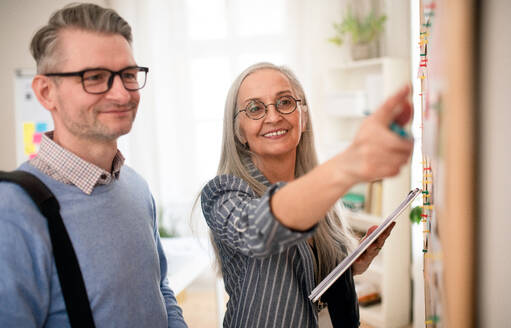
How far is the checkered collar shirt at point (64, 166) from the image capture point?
1014 mm

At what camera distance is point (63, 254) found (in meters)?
0.93

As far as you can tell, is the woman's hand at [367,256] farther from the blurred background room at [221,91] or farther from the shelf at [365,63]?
the shelf at [365,63]

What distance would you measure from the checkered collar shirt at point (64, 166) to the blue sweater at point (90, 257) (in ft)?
0.06

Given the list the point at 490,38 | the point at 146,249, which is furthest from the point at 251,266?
the point at 490,38

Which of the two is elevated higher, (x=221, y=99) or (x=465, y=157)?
(x=221, y=99)

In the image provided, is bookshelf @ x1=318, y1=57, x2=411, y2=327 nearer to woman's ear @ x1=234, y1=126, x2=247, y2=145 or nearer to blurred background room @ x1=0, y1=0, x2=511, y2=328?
blurred background room @ x1=0, y1=0, x2=511, y2=328

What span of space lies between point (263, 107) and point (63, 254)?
65 cm

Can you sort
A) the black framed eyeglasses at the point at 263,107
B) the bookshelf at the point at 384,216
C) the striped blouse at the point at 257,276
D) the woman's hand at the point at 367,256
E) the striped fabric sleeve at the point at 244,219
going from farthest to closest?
the bookshelf at the point at 384,216 → the woman's hand at the point at 367,256 → the black framed eyeglasses at the point at 263,107 → the striped blouse at the point at 257,276 → the striped fabric sleeve at the point at 244,219

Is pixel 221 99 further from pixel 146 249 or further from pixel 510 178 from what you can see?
pixel 510 178

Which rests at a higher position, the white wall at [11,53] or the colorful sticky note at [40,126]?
the white wall at [11,53]

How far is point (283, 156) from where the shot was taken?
1.30 meters

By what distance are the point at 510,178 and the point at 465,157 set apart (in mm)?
114

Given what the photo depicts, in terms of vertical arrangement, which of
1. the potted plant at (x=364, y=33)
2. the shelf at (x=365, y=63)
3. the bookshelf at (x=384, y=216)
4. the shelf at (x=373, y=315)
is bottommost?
the shelf at (x=373, y=315)

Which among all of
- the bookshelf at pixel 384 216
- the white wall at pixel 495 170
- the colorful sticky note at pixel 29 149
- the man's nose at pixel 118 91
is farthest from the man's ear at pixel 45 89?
the colorful sticky note at pixel 29 149
